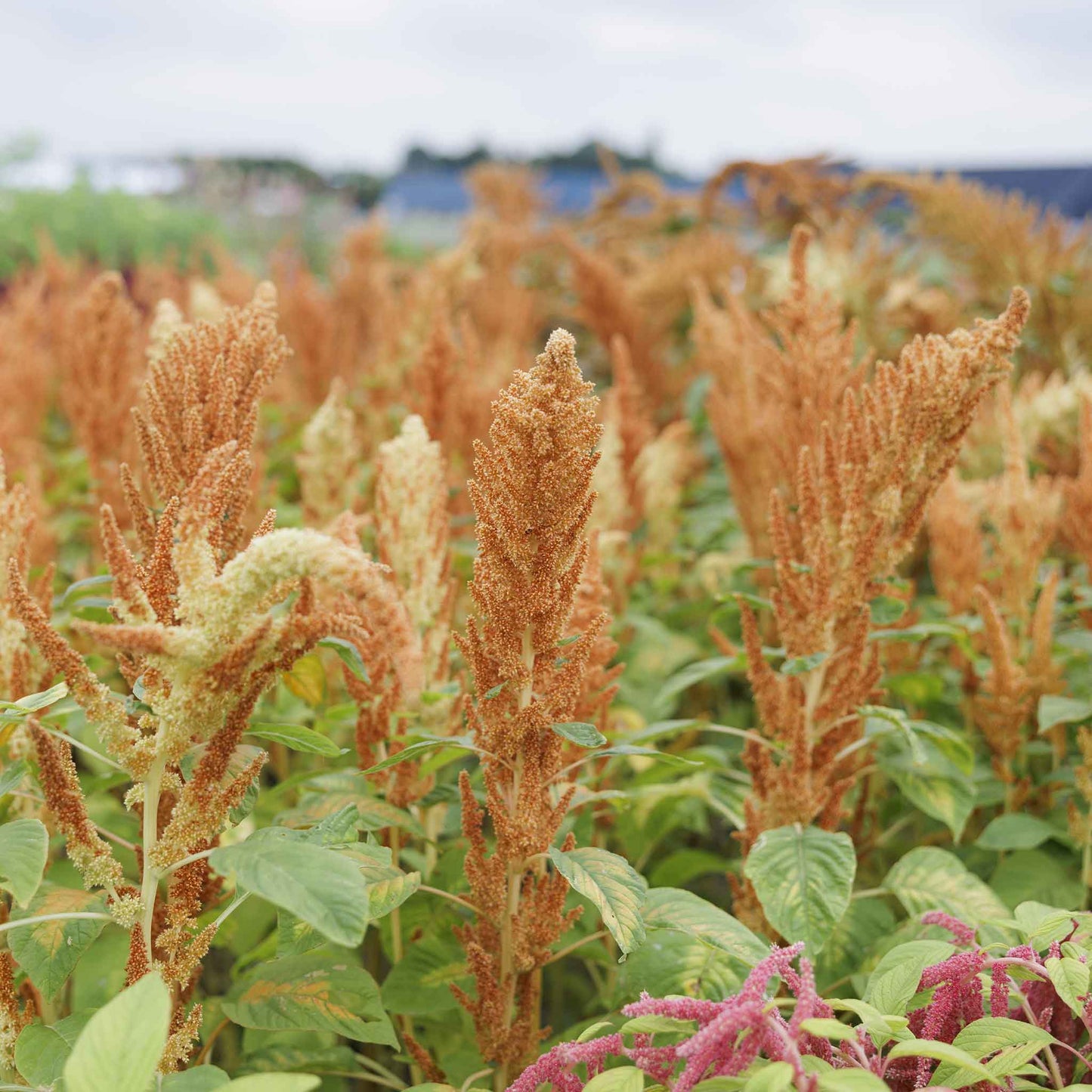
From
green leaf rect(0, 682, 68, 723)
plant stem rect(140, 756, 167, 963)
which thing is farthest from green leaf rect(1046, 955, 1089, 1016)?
green leaf rect(0, 682, 68, 723)

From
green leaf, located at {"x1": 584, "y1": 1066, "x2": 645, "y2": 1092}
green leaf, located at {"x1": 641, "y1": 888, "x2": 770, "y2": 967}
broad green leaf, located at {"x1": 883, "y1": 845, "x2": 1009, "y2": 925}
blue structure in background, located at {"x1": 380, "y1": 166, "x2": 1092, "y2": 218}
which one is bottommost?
broad green leaf, located at {"x1": 883, "y1": 845, "x2": 1009, "y2": 925}

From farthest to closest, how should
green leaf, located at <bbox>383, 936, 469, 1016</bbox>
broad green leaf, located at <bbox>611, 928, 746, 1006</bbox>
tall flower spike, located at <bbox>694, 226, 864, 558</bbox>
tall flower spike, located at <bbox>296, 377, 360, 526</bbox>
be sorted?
tall flower spike, located at <bbox>296, 377, 360, 526</bbox>, tall flower spike, located at <bbox>694, 226, 864, 558</bbox>, green leaf, located at <bbox>383, 936, 469, 1016</bbox>, broad green leaf, located at <bbox>611, 928, 746, 1006</bbox>

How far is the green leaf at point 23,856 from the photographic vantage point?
35.5 inches

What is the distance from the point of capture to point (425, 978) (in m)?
1.36

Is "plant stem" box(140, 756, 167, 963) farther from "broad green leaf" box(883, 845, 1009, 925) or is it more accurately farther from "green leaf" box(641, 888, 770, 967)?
"broad green leaf" box(883, 845, 1009, 925)

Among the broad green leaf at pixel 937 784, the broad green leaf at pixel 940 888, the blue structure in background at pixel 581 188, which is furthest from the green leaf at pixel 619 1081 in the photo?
the blue structure in background at pixel 581 188

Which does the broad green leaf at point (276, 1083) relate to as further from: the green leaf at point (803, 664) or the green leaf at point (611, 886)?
the green leaf at point (803, 664)

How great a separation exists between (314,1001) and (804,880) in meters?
0.62

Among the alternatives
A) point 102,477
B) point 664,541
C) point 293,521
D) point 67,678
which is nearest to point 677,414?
point 664,541

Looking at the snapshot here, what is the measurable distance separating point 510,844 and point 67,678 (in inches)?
19.5

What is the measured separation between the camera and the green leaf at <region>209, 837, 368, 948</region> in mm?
812

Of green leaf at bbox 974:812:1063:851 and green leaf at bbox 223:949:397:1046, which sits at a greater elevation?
green leaf at bbox 223:949:397:1046

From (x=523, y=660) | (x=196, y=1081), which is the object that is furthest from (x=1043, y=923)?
(x=196, y=1081)

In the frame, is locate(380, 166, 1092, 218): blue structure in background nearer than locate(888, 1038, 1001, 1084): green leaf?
No
